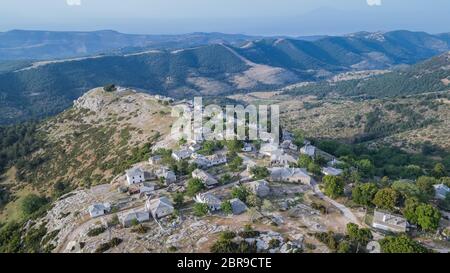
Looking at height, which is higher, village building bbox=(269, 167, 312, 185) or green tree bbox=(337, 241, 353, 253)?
village building bbox=(269, 167, 312, 185)

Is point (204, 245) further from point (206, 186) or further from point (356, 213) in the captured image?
point (356, 213)

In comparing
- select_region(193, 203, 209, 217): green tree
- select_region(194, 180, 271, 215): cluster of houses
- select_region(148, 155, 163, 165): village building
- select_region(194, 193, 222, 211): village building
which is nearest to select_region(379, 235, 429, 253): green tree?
select_region(194, 180, 271, 215): cluster of houses

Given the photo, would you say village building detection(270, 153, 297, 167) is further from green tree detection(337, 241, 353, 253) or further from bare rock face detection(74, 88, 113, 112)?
bare rock face detection(74, 88, 113, 112)

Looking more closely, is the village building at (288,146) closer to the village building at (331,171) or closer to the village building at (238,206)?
the village building at (331,171)

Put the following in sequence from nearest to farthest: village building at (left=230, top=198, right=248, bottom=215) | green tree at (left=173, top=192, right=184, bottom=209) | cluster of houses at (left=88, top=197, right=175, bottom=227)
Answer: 1. cluster of houses at (left=88, top=197, right=175, bottom=227)
2. village building at (left=230, top=198, right=248, bottom=215)
3. green tree at (left=173, top=192, right=184, bottom=209)

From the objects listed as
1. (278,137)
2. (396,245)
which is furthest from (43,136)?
(396,245)

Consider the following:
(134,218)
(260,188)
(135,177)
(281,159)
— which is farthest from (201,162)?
(134,218)
